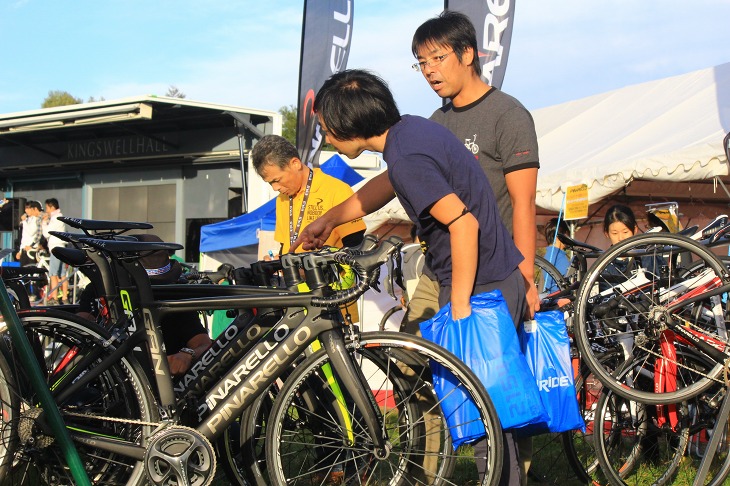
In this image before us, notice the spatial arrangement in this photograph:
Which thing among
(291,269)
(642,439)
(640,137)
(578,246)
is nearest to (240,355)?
(291,269)

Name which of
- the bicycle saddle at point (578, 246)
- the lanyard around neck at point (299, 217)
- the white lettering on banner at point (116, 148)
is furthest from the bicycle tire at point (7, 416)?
the white lettering on banner at point (116, 148)

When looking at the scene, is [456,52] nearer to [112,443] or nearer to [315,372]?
[315,372]

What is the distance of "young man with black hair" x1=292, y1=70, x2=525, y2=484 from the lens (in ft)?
10.0

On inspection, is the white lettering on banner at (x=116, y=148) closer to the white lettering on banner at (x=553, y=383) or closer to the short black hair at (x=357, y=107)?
the short black hair at (x=357, y=107)

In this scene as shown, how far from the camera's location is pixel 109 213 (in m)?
23.5

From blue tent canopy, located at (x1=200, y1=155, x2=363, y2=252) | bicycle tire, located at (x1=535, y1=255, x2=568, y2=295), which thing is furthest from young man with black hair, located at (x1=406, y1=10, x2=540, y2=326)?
blue tent canopy, located at (x1=200, y1=155, x2=363, y2=252)

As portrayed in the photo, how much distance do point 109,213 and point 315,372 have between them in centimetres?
2149

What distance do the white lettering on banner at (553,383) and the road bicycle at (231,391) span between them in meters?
0.44

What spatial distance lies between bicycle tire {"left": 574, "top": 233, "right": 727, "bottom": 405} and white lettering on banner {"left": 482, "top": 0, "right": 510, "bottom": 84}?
517cm

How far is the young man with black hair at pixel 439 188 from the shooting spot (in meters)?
3.06

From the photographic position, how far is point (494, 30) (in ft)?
29.4

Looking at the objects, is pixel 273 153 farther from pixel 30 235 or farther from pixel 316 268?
pixel 30 235

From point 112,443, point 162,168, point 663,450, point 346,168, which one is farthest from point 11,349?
point 162,168

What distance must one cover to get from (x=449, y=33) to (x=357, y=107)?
721mm
